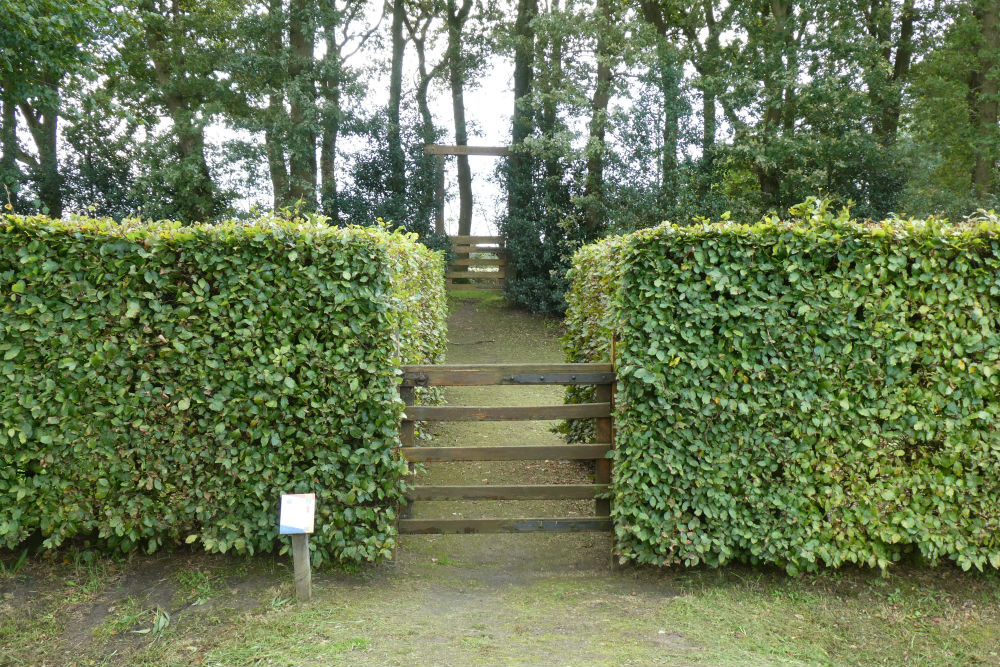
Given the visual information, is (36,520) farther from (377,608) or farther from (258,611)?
(377,608)

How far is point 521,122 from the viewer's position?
17.7 meters

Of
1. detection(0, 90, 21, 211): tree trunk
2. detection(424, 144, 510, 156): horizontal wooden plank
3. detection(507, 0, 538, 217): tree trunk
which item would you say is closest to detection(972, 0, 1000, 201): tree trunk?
detection(507, 0, 538, 217): tree trunk

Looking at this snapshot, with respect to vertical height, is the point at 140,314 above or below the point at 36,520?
above

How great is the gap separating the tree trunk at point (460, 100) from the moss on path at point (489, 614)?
669 inches

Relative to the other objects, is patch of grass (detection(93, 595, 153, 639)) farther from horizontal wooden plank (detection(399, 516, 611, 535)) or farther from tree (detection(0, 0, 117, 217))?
tree (detection(0, 0, 117, 217))

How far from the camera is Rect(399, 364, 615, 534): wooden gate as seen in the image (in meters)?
5.25

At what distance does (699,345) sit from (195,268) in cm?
365

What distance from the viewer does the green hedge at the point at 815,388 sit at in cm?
470

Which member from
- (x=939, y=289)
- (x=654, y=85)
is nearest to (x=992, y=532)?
(x=939, y=289)

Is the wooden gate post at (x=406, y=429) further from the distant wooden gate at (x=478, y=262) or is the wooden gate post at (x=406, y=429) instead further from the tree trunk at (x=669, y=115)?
the distant wooden gate at (x=478, y=262)

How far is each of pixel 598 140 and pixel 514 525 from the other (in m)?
12.7

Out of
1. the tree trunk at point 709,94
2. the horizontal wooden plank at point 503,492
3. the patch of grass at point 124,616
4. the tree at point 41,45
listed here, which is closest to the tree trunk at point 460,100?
the tree trunk at point 709,94

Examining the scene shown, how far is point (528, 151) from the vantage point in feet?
57.1

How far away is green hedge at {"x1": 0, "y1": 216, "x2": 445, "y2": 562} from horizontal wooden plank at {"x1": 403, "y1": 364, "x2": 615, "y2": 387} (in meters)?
0.49
